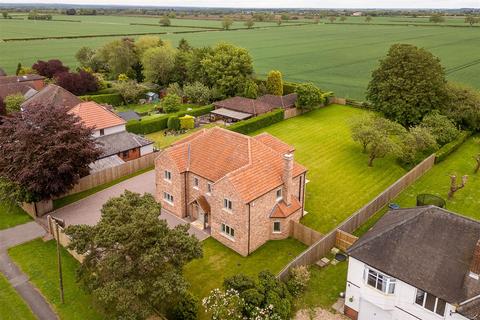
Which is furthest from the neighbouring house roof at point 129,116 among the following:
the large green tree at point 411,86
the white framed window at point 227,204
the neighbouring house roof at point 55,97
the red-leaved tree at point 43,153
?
the large green tree at point 411,86

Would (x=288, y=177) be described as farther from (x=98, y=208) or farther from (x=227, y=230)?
(x=98, y=208)

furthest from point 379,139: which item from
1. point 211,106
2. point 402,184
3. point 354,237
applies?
point 211,106

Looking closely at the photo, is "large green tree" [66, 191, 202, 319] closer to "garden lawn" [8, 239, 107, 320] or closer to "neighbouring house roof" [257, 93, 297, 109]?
"garden lawn" [8, 239, 107, 320]

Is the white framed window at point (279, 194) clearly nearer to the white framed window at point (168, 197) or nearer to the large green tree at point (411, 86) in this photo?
the white framed window at point (168, 197)

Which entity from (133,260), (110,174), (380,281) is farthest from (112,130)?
(380,281)

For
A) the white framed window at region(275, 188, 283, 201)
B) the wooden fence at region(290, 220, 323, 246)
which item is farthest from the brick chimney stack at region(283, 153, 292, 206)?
the wooden fence at region(290, 220, 323, 246)

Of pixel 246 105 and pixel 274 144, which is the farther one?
pixel 246 105
